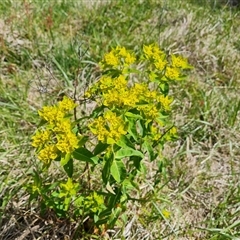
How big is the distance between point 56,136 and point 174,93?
136 cm

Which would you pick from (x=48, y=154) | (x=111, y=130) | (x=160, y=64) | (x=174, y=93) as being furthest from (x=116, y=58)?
(x=174, y=93)

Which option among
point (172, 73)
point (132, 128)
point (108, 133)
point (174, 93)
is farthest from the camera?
point (174, 93)

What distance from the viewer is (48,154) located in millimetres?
1195

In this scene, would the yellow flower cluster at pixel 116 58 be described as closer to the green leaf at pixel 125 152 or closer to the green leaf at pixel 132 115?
the green leaf at pixel 132 115

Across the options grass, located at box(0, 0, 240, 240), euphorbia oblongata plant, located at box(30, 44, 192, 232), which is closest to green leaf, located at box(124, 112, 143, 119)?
euphorbia oblongata plant, located at box(30, 44, 192, 232)

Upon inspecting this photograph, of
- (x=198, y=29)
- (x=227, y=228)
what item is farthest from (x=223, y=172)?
(x=198, y=29)

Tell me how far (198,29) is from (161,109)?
1.74 m

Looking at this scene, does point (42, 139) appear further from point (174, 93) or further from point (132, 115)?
point (174, 93)

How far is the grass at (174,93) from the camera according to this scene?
A: 69.7 inches

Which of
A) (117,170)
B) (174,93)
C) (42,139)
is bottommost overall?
(174,93)

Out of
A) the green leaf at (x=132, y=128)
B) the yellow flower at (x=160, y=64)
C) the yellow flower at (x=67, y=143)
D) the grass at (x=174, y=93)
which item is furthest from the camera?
the grass at (x=174, y=93)

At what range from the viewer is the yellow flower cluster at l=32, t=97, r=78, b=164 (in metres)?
1.19

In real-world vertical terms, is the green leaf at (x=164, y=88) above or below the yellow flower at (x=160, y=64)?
below

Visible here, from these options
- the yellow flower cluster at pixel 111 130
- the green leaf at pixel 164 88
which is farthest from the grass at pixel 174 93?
the yellow flower cluster at pixel 111 130
